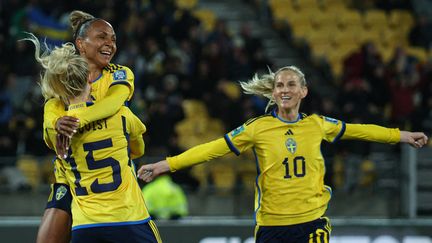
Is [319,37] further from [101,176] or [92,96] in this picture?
[101,176]

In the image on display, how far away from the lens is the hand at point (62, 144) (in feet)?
18.3

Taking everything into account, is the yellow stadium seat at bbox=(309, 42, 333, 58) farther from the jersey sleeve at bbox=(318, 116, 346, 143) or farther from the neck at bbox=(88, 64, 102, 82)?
the neck at bbox=(88, 64, 102, 82)

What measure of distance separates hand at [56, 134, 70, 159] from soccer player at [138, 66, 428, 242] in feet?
4.24

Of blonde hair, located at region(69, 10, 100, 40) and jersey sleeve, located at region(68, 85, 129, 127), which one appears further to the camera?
Answer: blonde hair, located at region(69, 10, 100, 40)

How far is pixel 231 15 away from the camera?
17203 millimetres

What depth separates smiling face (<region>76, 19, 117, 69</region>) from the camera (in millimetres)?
6016

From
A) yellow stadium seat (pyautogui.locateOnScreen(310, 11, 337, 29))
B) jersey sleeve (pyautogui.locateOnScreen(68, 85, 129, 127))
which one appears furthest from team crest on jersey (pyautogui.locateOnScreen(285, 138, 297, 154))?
yellow stadium seat (pyautogui.locateOnScreen(310, 11, 337, 29))

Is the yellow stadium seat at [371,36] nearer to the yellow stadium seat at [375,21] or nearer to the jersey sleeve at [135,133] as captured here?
the yellow stadium seat at [375,21]

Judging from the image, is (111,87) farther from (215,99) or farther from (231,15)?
(231,15)

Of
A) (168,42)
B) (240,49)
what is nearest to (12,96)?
(168,42)

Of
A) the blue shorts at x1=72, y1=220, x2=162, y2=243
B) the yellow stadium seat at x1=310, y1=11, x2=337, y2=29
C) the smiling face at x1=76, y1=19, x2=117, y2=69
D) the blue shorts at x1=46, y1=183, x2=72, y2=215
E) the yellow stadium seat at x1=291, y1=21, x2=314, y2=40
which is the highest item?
the yellow stadium seat at x1=310, y1=11, x2=337, y2=29

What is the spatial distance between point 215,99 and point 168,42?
1.47 meters

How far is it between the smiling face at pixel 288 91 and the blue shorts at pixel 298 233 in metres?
0.82

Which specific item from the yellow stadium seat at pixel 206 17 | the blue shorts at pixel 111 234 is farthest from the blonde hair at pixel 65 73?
the yellow stadium seat at pixel 206 17
